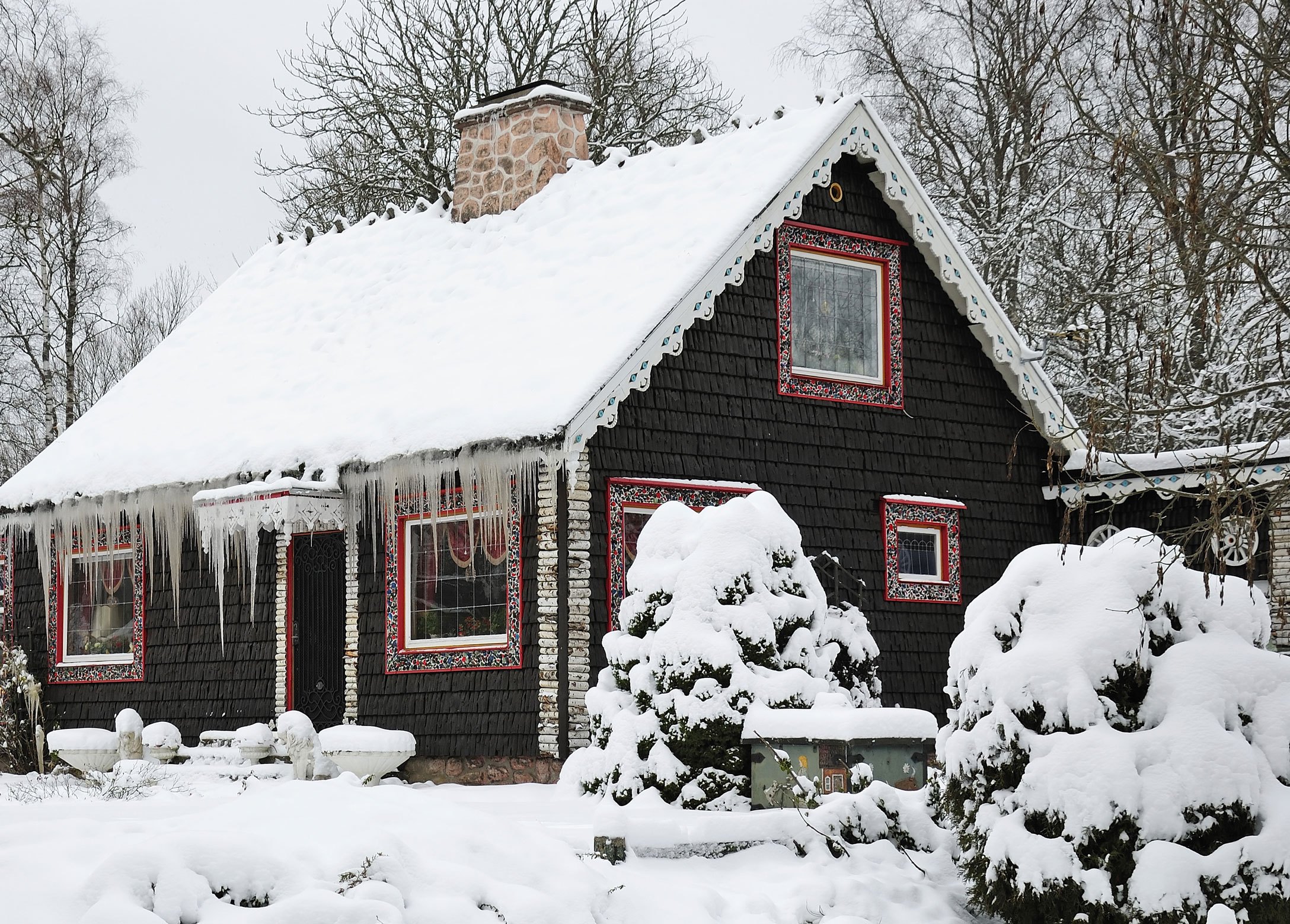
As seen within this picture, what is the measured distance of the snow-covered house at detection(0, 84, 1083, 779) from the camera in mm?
14156

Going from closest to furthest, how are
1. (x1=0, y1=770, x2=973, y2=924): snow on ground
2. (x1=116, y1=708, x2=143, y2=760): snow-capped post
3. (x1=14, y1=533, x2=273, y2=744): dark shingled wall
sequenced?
(x1=0, y1=770, x2=973, y2=924): snow on ground < (x1=116, y1=708, x2=143, y2=760): snow-capped post < (x1=14, y1=533, x2=273, y2=744): dark shingled wall

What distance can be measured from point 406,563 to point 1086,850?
8498 mm

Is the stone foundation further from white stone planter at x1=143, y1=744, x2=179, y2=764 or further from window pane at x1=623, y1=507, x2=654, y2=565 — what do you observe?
white stone planter at x1=143, y1=744, x2=179, y2=764

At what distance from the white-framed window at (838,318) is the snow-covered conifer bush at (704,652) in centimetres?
499

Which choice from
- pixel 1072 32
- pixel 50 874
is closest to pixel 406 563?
pixel 50 874

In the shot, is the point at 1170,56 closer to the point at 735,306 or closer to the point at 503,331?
the point at 735,306

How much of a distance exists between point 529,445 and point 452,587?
2.15 meters

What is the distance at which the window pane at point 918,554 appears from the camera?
16312 millimetres

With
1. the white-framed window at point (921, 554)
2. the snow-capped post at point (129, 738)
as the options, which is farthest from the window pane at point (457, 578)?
the white-framed window at point (921, 554)

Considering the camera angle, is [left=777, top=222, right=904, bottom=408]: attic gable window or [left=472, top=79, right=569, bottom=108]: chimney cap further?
[left=472, top=79, right=569, bottom=108]: chimney cap

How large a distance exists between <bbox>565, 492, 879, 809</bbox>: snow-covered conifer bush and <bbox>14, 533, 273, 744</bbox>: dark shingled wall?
6.61m

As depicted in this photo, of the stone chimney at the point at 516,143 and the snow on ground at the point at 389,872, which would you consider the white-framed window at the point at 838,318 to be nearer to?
the stone chimney at the point at 516,143

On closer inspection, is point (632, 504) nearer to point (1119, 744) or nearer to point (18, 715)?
point (1119, 744)

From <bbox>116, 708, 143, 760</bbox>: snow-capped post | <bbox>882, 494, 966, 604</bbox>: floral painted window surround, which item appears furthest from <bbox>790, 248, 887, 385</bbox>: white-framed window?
<bbox>116, 708, 143, 760</bbox>: snow-capped post
